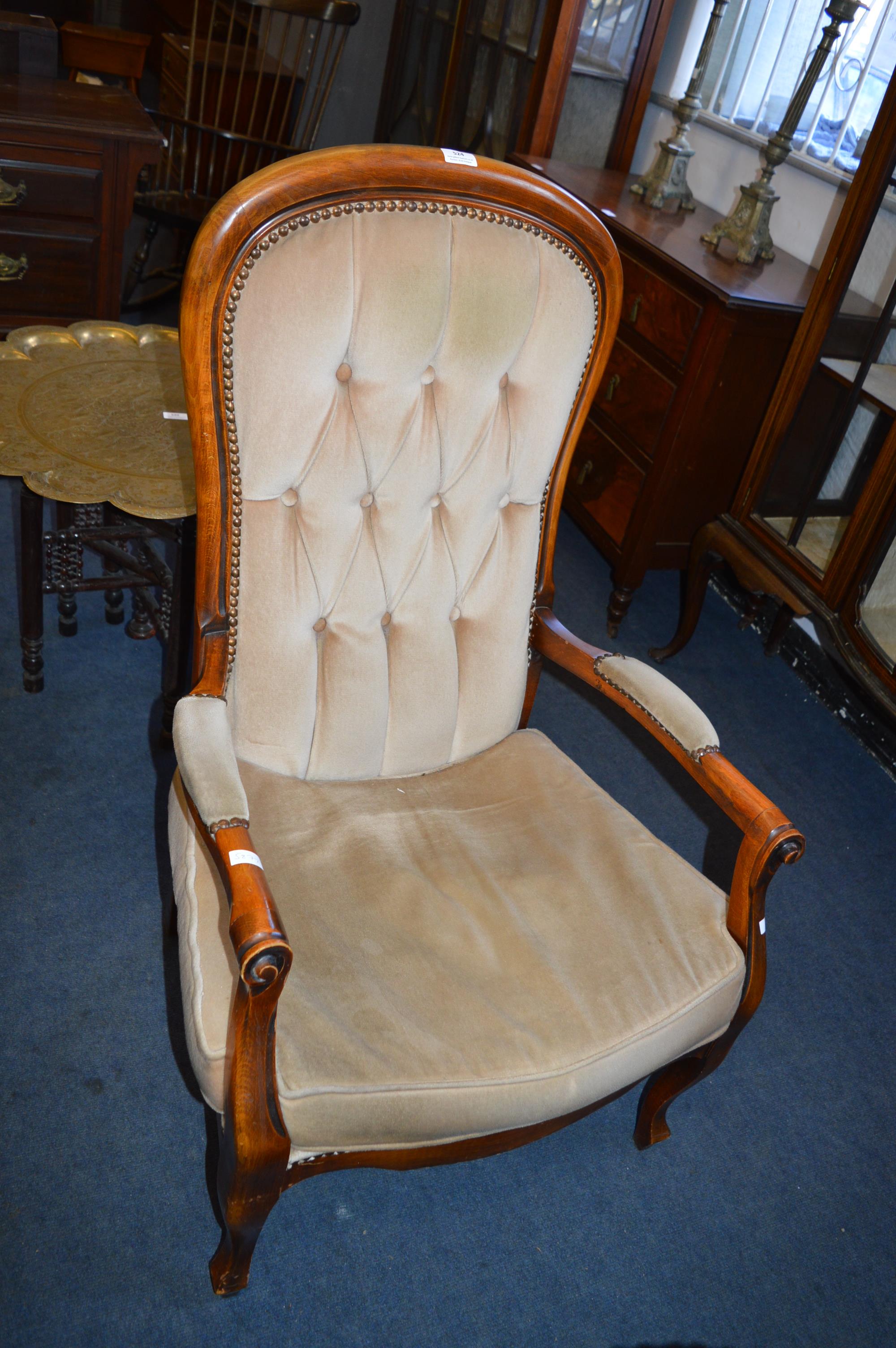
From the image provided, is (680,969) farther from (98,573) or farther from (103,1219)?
(98,573)

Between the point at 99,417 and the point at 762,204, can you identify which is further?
the point at 762,204

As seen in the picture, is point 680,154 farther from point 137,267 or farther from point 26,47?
point 137,267

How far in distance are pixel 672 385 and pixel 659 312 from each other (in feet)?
0.59

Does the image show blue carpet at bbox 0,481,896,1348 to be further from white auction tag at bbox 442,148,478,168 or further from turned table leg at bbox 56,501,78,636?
white auction tag at bbox 442,148,478,168

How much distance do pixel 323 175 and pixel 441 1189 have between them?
1.25m

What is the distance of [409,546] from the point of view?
4.29 feet

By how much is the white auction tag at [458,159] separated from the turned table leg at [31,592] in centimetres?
83

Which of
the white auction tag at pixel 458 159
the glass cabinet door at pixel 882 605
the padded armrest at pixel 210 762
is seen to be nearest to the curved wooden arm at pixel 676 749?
the padded armrest at pixel 210 762

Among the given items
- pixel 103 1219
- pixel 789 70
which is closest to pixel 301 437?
pixel 103 1219

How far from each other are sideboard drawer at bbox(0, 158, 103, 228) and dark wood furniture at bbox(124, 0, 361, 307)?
731 mm

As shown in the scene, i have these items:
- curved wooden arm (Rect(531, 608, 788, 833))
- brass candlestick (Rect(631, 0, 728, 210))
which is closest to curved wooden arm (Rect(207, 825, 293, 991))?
curved wooden arm (Rect(531, 608, 788, 833))

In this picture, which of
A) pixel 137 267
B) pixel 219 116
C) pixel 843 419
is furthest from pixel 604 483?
pixel 219 116

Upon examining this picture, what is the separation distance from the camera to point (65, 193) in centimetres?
233

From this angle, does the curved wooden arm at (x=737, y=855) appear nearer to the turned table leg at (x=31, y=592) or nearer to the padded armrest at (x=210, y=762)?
the padded armrest at (x=210, y=762)
